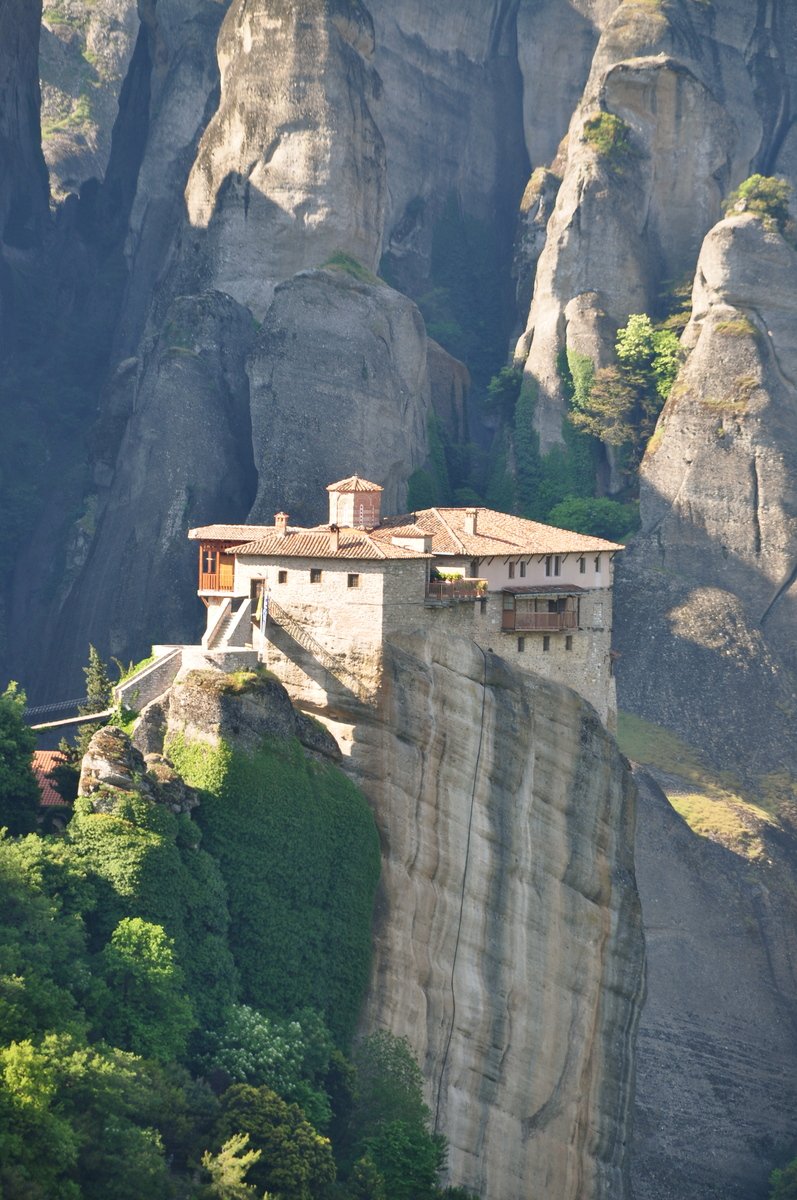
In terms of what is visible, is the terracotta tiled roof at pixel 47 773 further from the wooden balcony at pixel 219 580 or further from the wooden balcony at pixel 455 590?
the wooden balcony at pixel 455 590

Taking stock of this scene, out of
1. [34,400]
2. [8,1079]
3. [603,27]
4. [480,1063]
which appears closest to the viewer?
[8,1079]

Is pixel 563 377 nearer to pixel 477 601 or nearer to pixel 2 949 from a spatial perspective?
pixel 477 601

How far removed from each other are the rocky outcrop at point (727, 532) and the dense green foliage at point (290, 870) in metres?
36.7

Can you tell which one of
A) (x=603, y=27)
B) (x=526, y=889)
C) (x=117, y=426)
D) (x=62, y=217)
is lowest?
(x=526, y=889)

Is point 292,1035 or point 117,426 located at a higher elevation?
point 117,426

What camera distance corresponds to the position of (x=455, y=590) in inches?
2643

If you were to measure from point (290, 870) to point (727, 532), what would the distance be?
44166 mm

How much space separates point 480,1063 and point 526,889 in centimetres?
492

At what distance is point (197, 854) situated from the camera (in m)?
59.8

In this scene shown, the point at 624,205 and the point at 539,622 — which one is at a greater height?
the point at 624,205

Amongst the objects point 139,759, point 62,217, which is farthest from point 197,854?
point 62,217

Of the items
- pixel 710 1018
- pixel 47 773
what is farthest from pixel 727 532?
pixel 47 773

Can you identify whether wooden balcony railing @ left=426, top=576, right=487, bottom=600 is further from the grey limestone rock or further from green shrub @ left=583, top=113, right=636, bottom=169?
green shrub @ left=583, top=113, right=636, bottom=169

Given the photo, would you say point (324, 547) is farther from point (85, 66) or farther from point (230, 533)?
point (85, 66)
